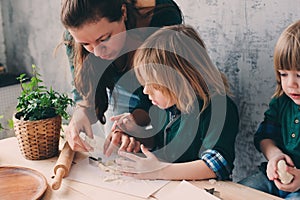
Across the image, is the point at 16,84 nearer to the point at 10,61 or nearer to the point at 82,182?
the point at 10,61

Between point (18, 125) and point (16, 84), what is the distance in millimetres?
1256

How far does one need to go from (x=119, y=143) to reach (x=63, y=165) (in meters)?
0.21

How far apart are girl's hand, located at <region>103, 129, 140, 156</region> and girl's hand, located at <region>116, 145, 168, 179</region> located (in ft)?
0.21

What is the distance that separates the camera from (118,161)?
136cm

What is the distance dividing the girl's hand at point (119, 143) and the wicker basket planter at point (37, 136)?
172 millimetres

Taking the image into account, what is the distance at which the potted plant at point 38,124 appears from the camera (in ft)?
4.63

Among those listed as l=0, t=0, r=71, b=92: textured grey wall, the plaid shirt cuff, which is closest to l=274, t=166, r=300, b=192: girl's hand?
the plaid shirt cuff

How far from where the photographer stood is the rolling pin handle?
1.22 m

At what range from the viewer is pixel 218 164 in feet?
4.15

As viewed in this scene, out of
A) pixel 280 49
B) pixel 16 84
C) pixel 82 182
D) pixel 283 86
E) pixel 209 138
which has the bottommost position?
pixel 16 84

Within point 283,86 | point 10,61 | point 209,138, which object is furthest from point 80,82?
point 10,61

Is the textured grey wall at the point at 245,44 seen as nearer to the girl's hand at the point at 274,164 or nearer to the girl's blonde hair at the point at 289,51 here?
the girl's blonde hair at the point at 289,51

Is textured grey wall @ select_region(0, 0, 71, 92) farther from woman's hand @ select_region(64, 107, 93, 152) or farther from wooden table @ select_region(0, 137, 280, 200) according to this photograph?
wooden table @ select_region(0, 137, 280, 200)

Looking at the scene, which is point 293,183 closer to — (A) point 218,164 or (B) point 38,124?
(A) point 218,164
